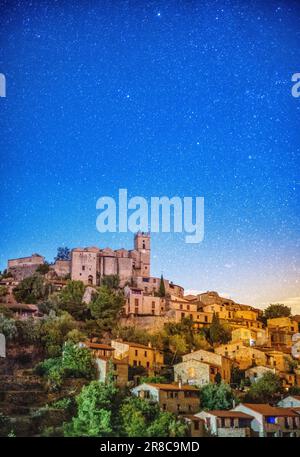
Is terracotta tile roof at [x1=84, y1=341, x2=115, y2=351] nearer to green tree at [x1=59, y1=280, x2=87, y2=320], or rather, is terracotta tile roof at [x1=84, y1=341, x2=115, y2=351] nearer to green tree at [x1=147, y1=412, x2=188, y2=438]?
green tree at [x1=59, y1=280, x2=87, y2=320]

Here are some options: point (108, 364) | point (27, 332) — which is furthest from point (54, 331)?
point (108, 364)

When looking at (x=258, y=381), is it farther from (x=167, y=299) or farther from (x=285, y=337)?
(x=167, y=299)

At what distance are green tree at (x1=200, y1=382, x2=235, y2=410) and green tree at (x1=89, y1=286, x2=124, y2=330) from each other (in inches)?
136

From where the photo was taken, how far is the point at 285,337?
13.7 metres

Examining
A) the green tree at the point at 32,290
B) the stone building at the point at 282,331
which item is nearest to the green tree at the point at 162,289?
Result: the stone building at the point at 282,331

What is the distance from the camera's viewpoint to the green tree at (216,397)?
1043cm

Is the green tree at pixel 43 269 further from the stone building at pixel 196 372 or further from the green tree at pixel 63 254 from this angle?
the stone building at pixel 196 372

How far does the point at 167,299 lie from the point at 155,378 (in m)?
3.87

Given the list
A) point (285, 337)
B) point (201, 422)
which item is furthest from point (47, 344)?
point (285, 337)

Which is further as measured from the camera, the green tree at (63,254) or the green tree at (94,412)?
the green tree at (63,254)

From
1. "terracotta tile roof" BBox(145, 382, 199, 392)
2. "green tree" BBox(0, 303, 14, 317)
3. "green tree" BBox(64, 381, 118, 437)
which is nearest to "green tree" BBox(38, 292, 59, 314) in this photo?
"green tree" BBox(0, 303, 14, 317)

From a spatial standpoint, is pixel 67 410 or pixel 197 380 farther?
pixel 197 380

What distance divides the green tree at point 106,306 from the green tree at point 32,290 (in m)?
1.16
